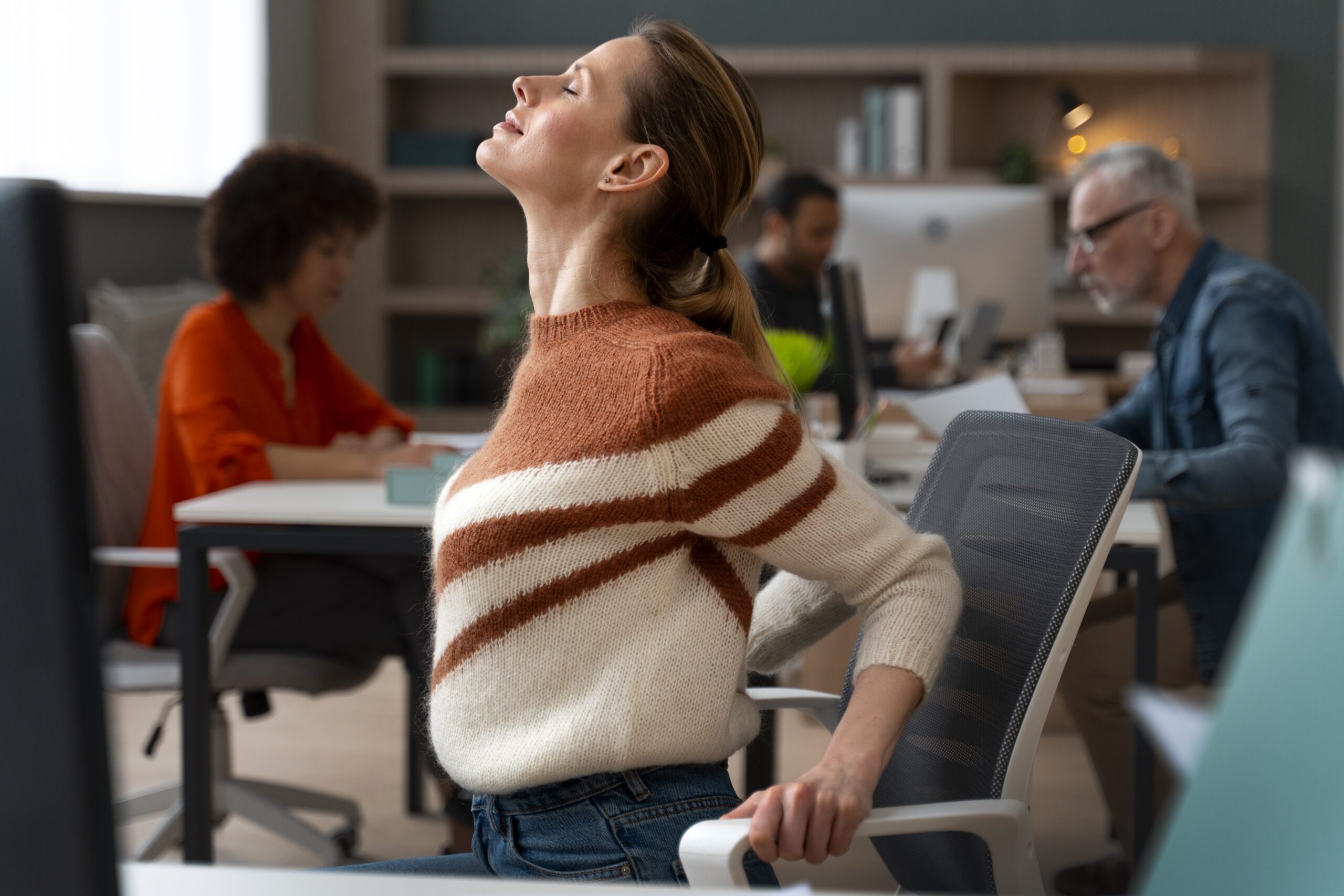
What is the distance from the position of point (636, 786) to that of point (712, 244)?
0.46m

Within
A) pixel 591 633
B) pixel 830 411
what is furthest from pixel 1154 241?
pixel 591 633

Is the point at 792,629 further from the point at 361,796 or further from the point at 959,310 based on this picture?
the point at 959,310

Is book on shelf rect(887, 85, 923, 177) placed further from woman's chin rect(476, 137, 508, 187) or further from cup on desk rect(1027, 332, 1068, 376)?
woman's chin rect(476, 137, 508, 187)

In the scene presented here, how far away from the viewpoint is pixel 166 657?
87.0 inches

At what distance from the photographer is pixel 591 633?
1.01m

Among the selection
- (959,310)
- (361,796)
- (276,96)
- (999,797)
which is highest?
(276,96)

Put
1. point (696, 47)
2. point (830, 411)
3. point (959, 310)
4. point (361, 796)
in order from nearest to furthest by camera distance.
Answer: point (696, 47), point (361, 796), point (830, 411), point (959, 310)

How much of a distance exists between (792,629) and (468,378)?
4970 millimetres

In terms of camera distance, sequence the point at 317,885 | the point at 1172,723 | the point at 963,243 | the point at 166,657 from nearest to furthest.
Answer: the point at 1172,723, the point at 317,885, the point at 166,657, the point at 963,243

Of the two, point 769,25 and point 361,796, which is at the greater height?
point 769,25

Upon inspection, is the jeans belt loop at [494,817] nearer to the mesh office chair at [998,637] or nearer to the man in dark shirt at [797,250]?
the mesh office chair at [998,637]

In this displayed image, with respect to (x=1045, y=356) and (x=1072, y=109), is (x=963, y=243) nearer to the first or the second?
(x=1045, y=356)

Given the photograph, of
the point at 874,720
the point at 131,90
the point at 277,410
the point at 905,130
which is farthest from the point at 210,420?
the point at 905,130

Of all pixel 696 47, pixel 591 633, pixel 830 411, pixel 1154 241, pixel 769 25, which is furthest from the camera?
pixel 769 25
